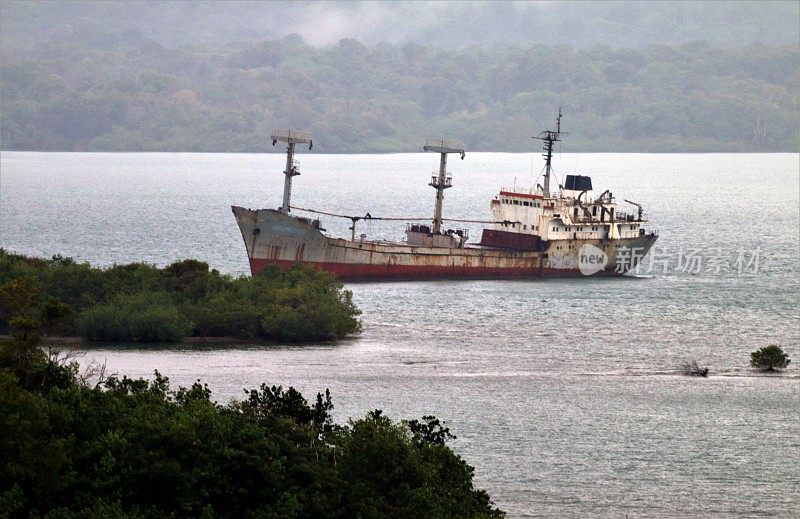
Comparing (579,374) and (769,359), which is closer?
(579,374)

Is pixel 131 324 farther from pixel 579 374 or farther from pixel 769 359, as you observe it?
pixel 769 359

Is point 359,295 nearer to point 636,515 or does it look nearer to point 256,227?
point 256,227

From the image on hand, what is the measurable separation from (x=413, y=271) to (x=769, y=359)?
30.2 m

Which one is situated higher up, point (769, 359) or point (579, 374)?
point (769, 359)

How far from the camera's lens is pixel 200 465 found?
28.7 metres

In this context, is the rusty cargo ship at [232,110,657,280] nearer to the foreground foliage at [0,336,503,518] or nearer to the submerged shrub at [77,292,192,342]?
the submerged shrub at [77,292,192,342]

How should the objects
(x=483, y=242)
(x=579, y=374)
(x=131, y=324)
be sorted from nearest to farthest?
(x=579, y=374), (x=131, y=324), (x=483, y=242)

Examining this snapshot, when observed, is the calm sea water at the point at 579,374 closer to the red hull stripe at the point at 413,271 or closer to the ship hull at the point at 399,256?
the red hull stripe at the point at 413,271

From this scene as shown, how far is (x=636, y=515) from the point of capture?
36.8 metres

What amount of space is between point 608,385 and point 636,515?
55.5ft

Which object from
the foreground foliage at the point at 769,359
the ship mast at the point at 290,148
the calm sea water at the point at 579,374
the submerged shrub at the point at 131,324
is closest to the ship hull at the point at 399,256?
the calm sea water at the point at 579,374

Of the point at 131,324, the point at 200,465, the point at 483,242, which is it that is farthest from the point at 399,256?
the point at 200,465

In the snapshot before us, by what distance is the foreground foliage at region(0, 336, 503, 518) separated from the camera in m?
27.3

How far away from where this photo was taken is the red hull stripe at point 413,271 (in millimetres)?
78938
